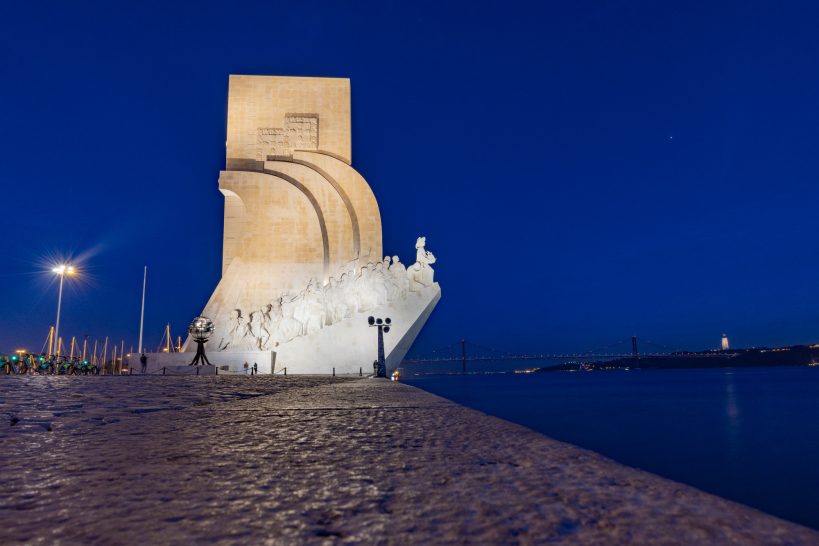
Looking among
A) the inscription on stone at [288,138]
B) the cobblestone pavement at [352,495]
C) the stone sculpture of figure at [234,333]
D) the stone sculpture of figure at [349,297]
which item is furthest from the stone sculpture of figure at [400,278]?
the cobblestone pavement at [352,495]

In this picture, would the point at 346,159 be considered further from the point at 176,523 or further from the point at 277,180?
the point at 176,523

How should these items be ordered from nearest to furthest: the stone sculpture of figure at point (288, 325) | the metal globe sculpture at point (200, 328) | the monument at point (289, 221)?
the metal globe sculpture at point (200, 328) → the stone sculpture of figure at point (288, 325) → the monument at point (289, 221)

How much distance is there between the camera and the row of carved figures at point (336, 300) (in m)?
14.7

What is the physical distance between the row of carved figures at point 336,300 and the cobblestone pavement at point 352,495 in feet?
43.4

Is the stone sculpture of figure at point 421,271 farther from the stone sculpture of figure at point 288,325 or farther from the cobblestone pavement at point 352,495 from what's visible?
the cobblestone pavement at point 352,495

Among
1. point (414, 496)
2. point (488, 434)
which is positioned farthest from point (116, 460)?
point (488, 434)

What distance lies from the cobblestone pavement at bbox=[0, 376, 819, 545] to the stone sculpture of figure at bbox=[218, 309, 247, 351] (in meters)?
14.7

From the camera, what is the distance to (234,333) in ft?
51.9

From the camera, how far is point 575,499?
73cm

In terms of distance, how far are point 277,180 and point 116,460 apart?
56.7 ft

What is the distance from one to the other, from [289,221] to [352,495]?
57.6 ft

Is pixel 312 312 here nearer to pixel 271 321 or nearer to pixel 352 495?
pixel 271 321

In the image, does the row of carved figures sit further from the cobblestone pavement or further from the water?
the cobblestone pavement

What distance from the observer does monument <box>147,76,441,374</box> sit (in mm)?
15180
